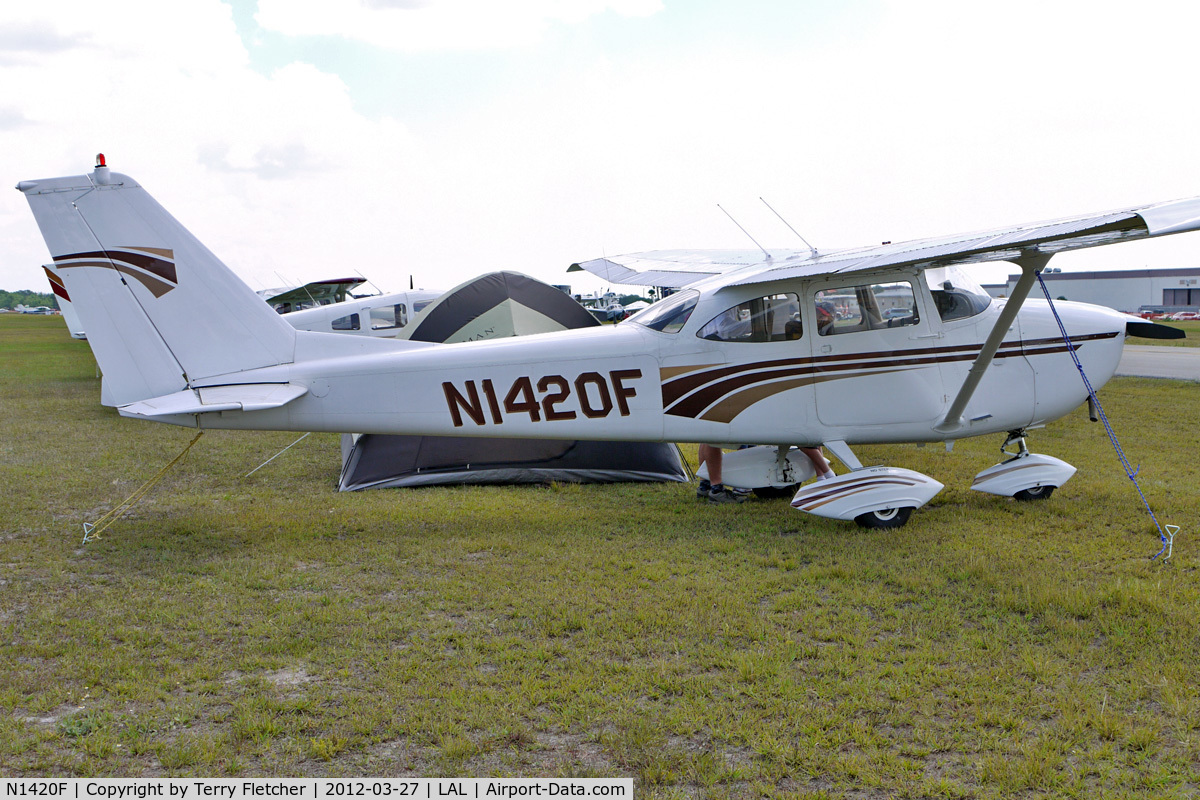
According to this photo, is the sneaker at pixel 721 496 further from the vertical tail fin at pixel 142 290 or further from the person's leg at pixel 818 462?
the vertical tail fin at pixel 142 290

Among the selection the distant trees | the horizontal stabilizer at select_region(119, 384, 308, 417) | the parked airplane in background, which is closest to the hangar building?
the parked airplane in background

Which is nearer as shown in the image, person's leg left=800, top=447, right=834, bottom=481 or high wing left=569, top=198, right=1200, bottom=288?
high wing left=569, top=198, right=1200, bottom=288

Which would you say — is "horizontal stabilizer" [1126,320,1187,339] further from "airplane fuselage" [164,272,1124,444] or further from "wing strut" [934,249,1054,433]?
"wing strut" [934,249,1054,433]

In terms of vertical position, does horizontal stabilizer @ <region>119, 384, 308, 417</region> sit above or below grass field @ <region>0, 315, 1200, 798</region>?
above

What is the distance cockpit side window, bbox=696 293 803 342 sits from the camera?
6727mm

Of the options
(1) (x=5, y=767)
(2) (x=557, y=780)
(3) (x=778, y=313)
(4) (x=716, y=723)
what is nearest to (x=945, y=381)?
(3) (x=778, y=313)

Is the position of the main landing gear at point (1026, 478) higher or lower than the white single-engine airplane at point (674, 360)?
lower

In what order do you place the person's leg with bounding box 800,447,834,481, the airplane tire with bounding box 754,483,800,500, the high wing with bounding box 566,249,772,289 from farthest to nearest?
the high wing with bounding box 566,249,772,289
the airplane tire with bounding box 754,483,800,500
the person's leg with bounding box 800,447,834,481

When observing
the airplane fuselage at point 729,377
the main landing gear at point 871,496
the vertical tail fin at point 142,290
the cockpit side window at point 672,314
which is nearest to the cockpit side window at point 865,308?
the airplane fuselage at point 729,377

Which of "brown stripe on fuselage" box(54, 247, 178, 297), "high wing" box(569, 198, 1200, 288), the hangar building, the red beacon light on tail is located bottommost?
the hangar building

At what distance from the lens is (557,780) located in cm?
316

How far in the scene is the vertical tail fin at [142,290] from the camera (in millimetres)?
5973

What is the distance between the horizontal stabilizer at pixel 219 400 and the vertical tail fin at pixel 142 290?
14cm

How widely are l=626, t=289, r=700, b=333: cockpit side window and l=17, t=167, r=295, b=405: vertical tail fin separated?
279 cm
